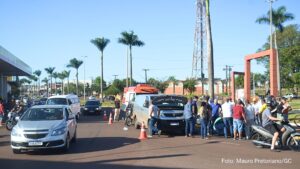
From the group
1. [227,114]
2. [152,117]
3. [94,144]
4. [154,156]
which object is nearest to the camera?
[154,156]

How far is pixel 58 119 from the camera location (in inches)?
557

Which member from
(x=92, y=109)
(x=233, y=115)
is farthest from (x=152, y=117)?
(x=92, y=109)

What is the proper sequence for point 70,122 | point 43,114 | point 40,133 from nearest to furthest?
point 40,133 < point 43,114 < point 70,122

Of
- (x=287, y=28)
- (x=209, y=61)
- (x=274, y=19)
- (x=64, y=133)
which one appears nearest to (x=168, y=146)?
(x=64, y=133)

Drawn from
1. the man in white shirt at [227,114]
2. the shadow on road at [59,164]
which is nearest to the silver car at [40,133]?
the shadow on road at [59,164]

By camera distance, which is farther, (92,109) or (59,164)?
(92,109)

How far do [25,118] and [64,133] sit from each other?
1.81 m

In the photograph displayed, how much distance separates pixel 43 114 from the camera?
1446cm

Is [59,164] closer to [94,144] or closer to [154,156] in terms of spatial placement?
[154,156]

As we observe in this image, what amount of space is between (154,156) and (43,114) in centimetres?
447

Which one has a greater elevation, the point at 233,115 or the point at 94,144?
the point at 233,115

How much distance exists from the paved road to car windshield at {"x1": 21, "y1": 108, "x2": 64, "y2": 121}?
1.19 meters

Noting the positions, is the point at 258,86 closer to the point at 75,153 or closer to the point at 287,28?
the point at 287,28

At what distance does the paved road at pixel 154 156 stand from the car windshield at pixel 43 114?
3.92ft
